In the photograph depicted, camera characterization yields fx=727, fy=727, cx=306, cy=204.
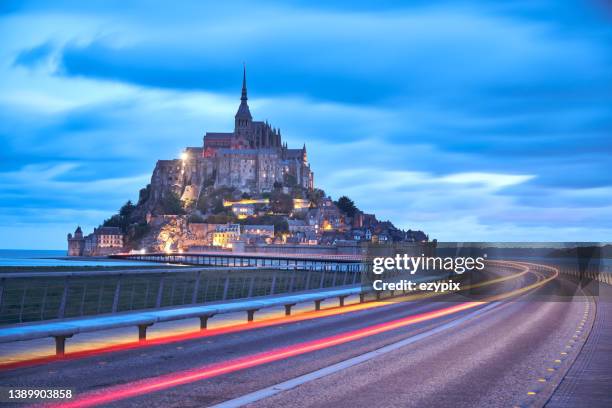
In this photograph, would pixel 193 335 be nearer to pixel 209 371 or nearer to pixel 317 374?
pixel 209 371

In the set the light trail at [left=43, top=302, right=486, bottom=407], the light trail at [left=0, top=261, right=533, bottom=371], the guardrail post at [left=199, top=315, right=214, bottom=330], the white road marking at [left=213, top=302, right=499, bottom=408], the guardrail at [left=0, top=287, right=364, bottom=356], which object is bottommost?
the light trail at [left=0, top=261, right=533, bottom=371]

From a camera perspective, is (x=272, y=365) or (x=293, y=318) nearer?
(x=272, y=365)

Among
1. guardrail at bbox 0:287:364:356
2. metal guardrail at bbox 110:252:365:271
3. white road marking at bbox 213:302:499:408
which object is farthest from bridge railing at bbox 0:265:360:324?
metal guardrail at bbox 110:252:365:271

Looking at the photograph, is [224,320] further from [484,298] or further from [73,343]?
[484,298]

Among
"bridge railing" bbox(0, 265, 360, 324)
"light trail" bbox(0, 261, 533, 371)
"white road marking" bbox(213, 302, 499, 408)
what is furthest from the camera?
"bridge railing" bbox(0, 265, 360, 324)

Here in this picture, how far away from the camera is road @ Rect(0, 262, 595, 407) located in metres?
9.04

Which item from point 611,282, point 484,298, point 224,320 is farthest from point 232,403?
point 611,282

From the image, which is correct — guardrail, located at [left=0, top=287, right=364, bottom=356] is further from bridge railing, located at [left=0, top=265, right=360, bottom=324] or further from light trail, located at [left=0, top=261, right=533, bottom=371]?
bridge railing, located at [left=0, top=265, right=360, bottom=324]

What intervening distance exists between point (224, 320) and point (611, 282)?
33955 mm

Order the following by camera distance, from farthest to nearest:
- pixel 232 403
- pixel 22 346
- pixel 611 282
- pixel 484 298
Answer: pixel 611 282 → pixel 484 298 → pixel 22 346 → pixel 232 403

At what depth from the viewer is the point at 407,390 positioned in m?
9.63

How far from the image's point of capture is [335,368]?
11336 mm

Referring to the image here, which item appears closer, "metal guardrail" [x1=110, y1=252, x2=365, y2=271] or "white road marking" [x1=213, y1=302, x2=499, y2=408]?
Result: "white road marking" [x1=213, y1=302, x2=499, y2=408]

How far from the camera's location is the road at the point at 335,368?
9039 millimetres
